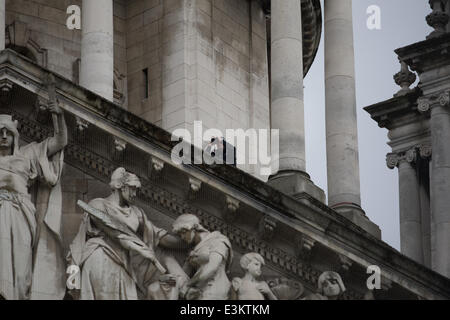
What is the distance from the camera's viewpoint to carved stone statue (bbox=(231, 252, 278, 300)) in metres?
40.3

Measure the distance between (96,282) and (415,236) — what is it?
47.5 ft

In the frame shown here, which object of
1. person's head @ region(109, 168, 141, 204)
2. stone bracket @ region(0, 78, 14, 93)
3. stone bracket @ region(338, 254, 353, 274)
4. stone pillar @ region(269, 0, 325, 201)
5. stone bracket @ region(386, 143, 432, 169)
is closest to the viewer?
stone bracket @ region(0, 78, 14, 93)

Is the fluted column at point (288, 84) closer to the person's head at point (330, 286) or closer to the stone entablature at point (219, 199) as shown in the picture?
the stone entablature at point (219, 199)

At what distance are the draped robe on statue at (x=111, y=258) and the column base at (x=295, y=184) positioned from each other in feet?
14.7

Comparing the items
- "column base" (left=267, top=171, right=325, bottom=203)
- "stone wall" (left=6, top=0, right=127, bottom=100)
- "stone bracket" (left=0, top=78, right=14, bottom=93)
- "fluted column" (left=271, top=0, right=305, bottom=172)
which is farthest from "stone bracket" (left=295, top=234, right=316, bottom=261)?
"stone wall" (left=6, top=0, right=127, bottom=100)

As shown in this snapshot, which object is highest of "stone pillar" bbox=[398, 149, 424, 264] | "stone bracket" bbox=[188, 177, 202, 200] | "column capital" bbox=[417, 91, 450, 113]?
"column capital" bbox=[417, 91, 450, 113]

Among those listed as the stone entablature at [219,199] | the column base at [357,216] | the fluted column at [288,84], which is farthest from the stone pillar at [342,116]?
the stone entablature at [219,199]

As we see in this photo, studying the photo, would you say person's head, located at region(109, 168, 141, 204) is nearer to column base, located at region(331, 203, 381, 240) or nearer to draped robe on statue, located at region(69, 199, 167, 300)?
draped robe on statue, located at region(69, 199, 167, 300)

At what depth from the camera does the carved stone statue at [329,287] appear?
41.3 m

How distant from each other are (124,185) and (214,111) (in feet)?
34.7

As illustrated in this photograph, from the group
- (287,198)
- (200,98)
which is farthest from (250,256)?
(200,98)

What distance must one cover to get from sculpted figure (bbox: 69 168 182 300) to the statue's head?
60.1 inches

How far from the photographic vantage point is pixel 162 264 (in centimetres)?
4022
